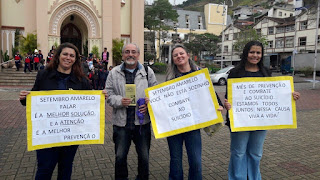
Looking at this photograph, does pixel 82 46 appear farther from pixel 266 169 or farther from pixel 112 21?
pixel 266 169

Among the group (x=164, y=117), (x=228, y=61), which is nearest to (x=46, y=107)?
(x=164, y=117)

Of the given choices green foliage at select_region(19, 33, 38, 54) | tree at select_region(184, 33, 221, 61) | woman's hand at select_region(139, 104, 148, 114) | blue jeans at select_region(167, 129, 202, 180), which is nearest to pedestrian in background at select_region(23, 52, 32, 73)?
green foliage at select_region(19, 33, 38, 54)

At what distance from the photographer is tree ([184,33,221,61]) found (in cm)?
4943

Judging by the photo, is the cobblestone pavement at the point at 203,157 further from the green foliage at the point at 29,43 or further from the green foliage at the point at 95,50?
the green foliage at the point at 95,50

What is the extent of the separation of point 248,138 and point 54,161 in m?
2.40

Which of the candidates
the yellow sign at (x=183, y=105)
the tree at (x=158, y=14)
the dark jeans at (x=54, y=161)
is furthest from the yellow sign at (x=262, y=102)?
the tree at (x=158, y=14)

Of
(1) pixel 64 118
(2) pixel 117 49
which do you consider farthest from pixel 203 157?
(2) pixel 117 49

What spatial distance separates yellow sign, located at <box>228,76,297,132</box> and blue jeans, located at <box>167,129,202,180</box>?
0.55 m

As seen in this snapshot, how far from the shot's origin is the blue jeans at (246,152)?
3.29 m

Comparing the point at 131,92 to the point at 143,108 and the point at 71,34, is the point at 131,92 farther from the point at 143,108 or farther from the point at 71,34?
the point at 71,34

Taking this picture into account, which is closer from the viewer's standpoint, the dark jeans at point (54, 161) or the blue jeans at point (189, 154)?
the dark jeans at point (54, 161)

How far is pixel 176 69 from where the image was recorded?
11.1ft

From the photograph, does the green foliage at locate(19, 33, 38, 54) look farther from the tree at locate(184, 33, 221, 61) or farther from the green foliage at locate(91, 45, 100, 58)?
the tree at locate(184, 33, 221, 61)

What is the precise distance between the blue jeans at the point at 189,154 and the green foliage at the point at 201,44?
46.6m
